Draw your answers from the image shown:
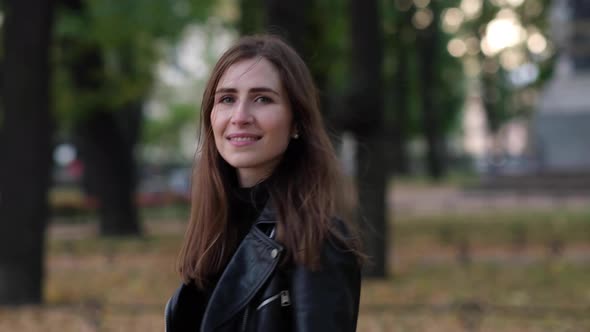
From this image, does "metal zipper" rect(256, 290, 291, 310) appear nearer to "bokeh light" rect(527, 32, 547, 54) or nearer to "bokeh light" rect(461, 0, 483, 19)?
"bokeh light" rect(527, 32, 547, 54)

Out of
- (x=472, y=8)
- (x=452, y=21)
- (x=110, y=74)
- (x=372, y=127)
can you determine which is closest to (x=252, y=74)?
(x=372, y=127)

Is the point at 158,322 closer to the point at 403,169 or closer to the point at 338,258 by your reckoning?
the point at 338,258

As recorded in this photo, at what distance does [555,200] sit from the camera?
82.7 ft

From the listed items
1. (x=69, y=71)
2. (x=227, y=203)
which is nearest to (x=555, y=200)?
(x=69, y=71)

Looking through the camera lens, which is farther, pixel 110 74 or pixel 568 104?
pixel 568 104

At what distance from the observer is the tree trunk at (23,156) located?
9.46 m

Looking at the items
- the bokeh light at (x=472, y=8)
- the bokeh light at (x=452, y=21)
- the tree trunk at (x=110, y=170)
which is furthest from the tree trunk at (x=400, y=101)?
the tree trunk at (x=110, y=170)

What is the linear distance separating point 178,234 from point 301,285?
726 inches

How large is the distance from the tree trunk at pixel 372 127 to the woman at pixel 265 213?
866 cm

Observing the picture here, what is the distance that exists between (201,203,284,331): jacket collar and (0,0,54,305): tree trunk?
7846 millimetres

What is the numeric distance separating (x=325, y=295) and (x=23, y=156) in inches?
321

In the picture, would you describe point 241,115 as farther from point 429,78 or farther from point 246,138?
point 429,78

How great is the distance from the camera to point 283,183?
7.43 ft

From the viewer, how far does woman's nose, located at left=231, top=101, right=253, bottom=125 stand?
2264mm
